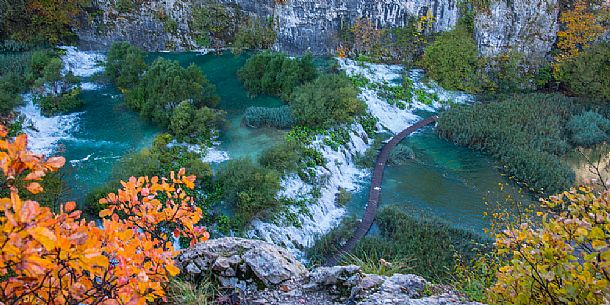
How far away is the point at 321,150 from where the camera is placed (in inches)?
587

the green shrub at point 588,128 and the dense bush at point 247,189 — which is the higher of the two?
the green shrub at point 588,128

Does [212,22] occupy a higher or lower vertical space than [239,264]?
higher

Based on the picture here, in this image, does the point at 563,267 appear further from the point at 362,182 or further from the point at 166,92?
the point at 166,92

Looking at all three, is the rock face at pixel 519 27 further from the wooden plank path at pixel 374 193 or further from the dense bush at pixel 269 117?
the dense bush at pixel 269 117

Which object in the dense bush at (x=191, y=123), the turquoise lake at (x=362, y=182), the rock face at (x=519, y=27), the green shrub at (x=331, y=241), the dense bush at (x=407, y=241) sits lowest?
the green shrub at (x=331, y=241)

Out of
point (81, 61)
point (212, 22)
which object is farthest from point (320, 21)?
point (81, 61)

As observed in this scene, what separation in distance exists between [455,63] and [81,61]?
56.1 ft

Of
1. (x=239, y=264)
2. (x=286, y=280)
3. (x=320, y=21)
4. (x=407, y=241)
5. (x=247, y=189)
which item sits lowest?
(x=407, y=241)

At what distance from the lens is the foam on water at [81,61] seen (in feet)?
69.8

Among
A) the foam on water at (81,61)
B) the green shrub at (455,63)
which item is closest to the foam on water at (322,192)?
the green shrub at (455,63)

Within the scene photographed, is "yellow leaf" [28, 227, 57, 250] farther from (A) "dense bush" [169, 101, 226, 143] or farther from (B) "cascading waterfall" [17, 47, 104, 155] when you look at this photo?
(B) "cascading waterfall" [17, 47, 104, 155]

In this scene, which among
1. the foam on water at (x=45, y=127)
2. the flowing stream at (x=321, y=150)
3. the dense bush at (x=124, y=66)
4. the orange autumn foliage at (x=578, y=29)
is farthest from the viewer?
the orange autumn foliage at (x=578, y=29)

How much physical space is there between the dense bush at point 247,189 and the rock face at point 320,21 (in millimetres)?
13391

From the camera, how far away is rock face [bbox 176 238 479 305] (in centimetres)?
438
